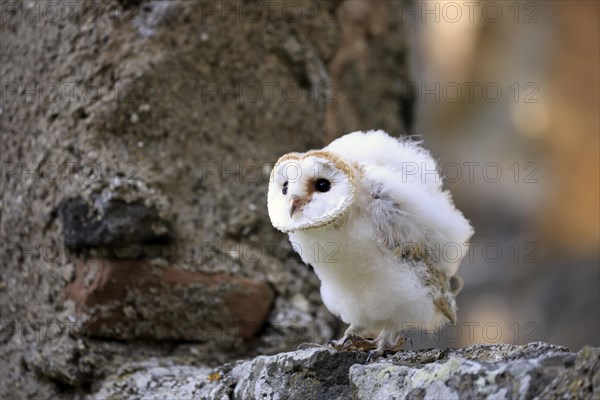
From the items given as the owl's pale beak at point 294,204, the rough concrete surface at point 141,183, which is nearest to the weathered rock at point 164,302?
the rough concrete surface at point 141,183

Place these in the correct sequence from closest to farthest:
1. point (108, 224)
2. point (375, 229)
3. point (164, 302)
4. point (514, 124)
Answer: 1. point (375, 229)
2. point (108, 224)
3. point (164, 302)
4. point (514, 124)

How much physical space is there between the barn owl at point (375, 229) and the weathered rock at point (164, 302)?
1.66 ft

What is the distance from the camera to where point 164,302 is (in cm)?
341

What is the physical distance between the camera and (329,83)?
4.15m

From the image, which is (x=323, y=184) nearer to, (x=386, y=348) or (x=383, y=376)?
(x=386, y=348)

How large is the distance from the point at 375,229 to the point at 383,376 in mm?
669

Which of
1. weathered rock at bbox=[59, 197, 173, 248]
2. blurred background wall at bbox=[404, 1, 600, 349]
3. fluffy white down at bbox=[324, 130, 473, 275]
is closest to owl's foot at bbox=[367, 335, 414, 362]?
fluffy white down at bbox=[324, 130, 473, 275]

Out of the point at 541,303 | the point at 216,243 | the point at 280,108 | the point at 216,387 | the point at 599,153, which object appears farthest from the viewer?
the point at 599,153

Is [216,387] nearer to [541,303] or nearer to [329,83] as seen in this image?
[329,83]

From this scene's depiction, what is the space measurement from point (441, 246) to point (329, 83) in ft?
4.26

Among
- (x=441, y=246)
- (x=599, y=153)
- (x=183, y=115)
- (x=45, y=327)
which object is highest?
(x=441, y=246)

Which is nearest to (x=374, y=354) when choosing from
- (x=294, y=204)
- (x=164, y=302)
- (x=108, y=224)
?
(x=294, y=204)

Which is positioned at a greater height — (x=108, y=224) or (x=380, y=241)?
(x=380, y=241)

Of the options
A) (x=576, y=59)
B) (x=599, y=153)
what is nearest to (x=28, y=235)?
(x=599, y=153)
